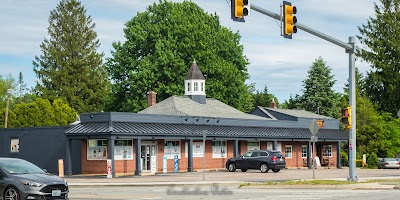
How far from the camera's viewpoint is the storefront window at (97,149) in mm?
47125

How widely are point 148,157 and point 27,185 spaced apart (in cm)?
3032

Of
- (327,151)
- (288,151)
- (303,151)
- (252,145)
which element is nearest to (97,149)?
(252,145)

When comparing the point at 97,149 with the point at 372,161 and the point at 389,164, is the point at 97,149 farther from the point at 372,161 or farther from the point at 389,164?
the point at 372,161

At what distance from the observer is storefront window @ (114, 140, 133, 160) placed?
4638 centimetres

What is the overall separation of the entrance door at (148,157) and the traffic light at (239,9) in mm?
28668

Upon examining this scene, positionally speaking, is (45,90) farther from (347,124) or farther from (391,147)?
(347,124)

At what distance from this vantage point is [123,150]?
4694cm

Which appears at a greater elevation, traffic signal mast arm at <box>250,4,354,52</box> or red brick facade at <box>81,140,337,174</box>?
traffic signal mast arm at <box>250,4,354,52</box>

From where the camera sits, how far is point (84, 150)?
4809 cm

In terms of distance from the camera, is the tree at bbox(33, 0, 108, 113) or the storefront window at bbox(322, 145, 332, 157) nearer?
the storefront window at bbox(322, 145, 332, 157)

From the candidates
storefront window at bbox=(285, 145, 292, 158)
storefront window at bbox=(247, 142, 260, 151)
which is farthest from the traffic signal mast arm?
storefront window at bbox=(285, 145, 292, 158)

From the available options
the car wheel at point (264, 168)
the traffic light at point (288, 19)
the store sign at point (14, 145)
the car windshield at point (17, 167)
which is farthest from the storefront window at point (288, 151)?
the car windshield at point (17, 167)

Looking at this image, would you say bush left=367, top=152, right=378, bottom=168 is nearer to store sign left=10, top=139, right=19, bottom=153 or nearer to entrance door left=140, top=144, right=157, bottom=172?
entrance door left=140, top=144, right=157, bottom=172

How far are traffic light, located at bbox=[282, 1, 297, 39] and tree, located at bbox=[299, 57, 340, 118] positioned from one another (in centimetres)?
6986
